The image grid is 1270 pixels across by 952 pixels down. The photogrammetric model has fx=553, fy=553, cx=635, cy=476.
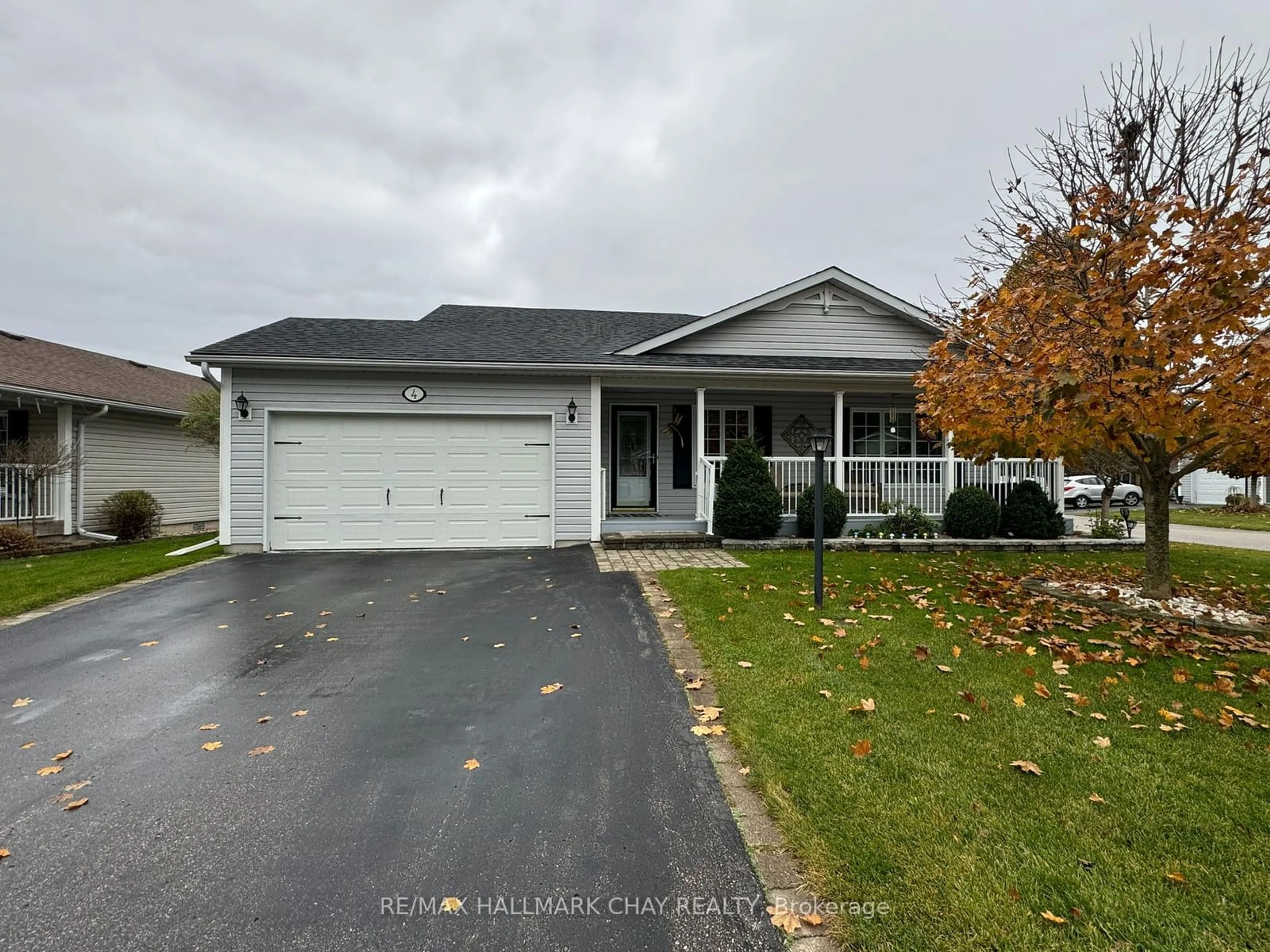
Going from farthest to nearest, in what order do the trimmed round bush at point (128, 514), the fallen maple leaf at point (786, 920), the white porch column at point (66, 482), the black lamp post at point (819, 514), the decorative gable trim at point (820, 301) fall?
the trimmed round bush at point (128, 514) → the white porch column at point (66, 482) → the decorative gable trim at point (820, 301) → the black lamp post at point (819, 514) → the fallen maple leaf at point (786, 920)

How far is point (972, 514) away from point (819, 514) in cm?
580

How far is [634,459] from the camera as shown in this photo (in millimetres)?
11398

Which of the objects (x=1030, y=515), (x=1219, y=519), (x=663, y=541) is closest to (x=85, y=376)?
(x=663, y=541)

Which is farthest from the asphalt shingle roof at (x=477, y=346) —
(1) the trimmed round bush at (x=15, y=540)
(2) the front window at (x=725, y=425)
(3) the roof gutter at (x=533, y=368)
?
(1) the trimmed round bush at (x=15, y=540)

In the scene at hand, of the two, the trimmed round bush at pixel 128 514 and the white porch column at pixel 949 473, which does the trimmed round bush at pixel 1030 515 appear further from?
the trimmed round bush at pixel 128 514

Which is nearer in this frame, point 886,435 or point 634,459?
point 634,459

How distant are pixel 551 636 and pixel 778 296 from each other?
27.2 feet

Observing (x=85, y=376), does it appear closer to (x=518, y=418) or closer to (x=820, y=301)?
(x=518, y=418)

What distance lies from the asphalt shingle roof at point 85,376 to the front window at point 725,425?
13060 millimetres

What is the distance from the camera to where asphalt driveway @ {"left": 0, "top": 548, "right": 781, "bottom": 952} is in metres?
1.79

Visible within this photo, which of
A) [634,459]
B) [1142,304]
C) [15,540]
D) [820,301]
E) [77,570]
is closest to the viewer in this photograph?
[1142,304]

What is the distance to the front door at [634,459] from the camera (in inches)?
447

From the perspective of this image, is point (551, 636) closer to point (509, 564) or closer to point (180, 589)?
point (509, 564)

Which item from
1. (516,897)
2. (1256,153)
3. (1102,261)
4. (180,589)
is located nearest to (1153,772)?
(516,897)
